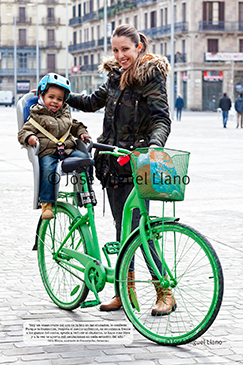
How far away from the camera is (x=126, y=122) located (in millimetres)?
4801

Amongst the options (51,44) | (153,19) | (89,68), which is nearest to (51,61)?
(51,44)

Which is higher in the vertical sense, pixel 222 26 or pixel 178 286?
pixel 222 26

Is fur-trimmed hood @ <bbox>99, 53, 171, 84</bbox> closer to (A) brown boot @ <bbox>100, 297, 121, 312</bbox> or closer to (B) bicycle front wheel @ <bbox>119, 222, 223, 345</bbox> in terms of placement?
(B) bicycle front wheel @ <bbox>119, 222, 223, 345</bbox>

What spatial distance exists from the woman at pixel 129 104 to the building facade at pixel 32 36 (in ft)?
317

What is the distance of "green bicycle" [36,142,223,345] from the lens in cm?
394

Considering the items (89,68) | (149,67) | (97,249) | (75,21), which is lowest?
(97,249)

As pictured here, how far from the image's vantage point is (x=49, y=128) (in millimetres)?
4676

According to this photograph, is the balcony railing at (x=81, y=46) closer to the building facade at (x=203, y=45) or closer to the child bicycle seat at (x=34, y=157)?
the building facade at (x=203, y=45)

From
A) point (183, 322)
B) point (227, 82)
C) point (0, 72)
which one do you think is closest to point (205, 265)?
point (183, 322)

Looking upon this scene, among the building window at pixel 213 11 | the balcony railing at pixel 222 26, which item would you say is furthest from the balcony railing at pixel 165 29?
the building window at pixel 213 11

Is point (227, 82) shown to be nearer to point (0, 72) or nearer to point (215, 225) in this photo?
point (0, 72)

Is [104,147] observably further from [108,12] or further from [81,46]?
[81,46]

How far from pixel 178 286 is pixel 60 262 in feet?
3.42

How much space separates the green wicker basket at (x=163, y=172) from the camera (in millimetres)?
3893
